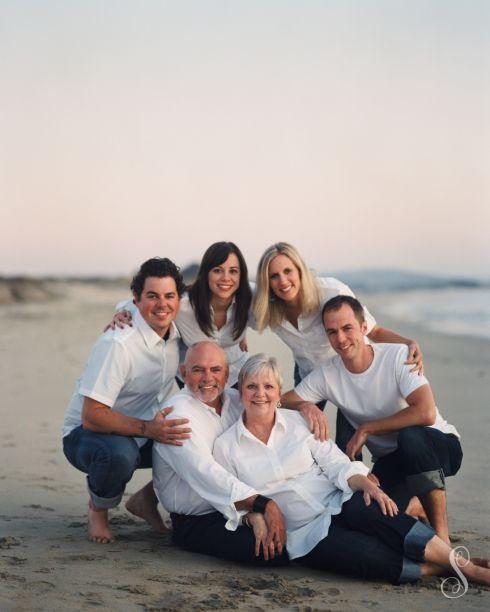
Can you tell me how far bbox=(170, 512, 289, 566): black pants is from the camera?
377cm

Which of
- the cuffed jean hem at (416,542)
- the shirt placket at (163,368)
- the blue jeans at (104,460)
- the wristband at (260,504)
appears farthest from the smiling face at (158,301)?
the cuffed jean hem at (416,542)

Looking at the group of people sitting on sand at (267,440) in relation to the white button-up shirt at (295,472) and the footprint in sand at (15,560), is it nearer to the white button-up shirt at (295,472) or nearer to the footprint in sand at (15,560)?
the white button-up shirt at (295,472)

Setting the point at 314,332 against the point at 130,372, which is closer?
the point at 130,372

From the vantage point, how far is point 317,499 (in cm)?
380

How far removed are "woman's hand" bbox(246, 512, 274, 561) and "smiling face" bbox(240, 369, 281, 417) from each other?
46cm

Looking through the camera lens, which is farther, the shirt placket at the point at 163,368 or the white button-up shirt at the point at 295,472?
the shirt placket at the point at 163,368

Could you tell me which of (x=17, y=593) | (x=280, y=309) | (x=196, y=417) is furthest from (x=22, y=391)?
(x=17, y=593)

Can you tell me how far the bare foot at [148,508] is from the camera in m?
4.45

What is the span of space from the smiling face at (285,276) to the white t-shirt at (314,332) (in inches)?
7.2

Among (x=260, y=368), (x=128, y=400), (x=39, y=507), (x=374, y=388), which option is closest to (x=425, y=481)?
(x=374, y=388)

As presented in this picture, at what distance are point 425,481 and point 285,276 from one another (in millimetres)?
1368

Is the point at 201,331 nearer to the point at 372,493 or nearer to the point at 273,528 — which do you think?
the point at 273,528

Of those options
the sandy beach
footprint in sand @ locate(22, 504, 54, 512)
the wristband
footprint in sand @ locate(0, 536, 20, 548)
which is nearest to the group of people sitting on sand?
the wristband

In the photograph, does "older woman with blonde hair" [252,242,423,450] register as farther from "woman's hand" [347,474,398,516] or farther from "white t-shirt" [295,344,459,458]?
"woman's hand" [347,474,398,516]
